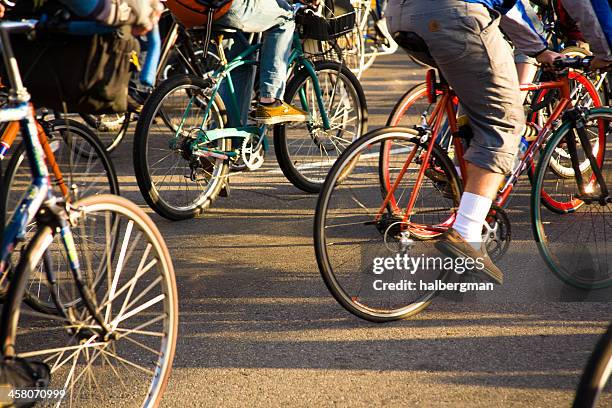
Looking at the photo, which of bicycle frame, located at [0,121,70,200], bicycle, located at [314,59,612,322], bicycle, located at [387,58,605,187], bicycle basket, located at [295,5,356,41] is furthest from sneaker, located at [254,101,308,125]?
bicycle frame, located at [0,121,70,200]

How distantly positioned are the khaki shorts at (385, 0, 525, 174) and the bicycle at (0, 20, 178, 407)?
158 cm

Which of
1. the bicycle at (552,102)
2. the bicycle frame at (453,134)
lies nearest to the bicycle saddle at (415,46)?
the bicycle frame at (453,134)

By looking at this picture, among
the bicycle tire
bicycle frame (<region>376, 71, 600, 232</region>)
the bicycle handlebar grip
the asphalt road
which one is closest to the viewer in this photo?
the asphalt road

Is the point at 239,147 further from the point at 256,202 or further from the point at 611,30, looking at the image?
the point at 611,30

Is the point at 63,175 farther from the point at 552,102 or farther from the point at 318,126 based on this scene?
the point at 318,126

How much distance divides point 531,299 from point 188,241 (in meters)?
2.12

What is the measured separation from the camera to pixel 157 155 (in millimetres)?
5855

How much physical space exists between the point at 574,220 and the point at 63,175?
3168 millimetres

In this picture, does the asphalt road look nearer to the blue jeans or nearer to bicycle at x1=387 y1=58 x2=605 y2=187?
bicycle at x1=387 y1=58 x2=605 y2=187

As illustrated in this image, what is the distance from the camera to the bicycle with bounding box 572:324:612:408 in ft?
8.59

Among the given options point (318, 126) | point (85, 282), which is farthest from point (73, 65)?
point (318, 126)

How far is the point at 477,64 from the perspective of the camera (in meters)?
4.21

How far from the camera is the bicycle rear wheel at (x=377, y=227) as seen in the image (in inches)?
171

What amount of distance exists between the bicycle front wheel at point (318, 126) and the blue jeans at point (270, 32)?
336 mm
